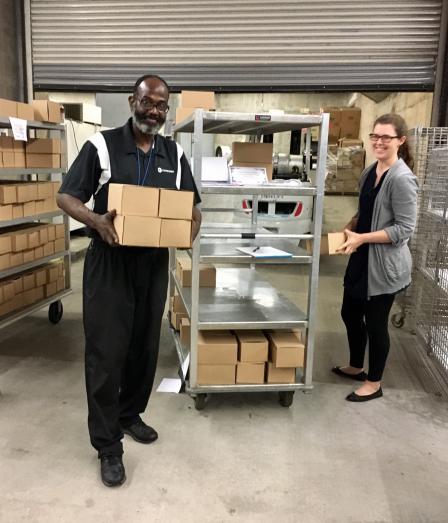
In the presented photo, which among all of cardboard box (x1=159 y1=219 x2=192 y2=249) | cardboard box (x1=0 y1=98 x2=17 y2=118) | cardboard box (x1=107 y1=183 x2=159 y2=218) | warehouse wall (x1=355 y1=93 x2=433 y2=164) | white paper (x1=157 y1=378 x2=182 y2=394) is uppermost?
warehouse wall (x1=355 y1=93 x2=433 y2=164)

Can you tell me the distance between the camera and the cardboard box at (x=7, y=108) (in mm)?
3152

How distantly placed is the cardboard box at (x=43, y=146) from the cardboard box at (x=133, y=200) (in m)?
1.97

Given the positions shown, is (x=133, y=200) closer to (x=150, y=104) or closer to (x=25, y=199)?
(x=150, y=104)

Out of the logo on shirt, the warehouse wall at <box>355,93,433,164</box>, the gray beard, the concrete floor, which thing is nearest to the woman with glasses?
the concrete floor

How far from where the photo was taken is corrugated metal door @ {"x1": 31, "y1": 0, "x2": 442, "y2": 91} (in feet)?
13.4

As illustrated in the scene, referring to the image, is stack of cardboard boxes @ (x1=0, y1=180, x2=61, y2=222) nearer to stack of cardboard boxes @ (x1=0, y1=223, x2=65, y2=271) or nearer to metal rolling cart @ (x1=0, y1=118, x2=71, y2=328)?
metal rolling cart @ (x1=0, y1=118, x2=71, y2=328)

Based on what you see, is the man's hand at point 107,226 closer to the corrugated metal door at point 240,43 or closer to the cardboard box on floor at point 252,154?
the cardboard box on floor at point 252,154

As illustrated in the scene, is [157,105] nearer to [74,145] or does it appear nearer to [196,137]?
[196,137]

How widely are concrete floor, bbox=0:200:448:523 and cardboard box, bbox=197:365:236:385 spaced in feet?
0.62

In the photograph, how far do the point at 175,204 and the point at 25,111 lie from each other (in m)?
2.04

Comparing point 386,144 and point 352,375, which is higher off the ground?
point 386,144

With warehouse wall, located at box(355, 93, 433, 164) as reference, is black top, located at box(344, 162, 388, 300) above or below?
below

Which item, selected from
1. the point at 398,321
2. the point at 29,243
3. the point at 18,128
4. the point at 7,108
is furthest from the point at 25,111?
the point at 398,321

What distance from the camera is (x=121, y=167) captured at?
1.98 meters
